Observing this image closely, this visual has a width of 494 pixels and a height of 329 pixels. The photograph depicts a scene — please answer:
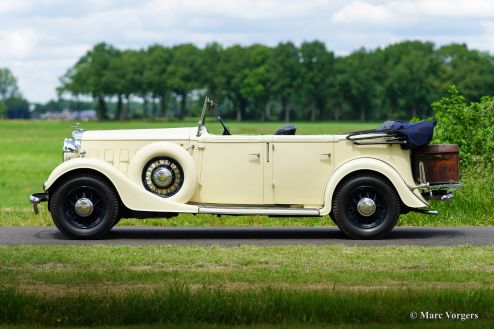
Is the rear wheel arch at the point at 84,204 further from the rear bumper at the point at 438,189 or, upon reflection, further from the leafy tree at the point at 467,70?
the leafy tree at the point at 467,70

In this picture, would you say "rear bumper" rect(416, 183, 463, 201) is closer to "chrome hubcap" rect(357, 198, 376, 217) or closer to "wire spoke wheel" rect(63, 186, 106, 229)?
"chrome hubcap" rect(357, 198, 376, 217)

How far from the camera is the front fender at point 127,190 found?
11.3 meters

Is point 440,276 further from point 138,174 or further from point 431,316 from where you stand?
point 138,174

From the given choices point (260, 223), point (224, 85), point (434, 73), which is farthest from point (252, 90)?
point (260, 223)

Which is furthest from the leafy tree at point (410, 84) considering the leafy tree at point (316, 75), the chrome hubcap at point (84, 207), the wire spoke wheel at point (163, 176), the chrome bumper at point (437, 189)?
the chrome hubcap at point (84, 207)

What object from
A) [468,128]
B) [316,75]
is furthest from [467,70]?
[468,128]

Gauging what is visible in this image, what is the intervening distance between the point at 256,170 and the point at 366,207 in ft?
4.42

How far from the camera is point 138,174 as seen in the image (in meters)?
11.4

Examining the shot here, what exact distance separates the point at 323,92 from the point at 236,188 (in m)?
160

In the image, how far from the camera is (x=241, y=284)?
7.91 m

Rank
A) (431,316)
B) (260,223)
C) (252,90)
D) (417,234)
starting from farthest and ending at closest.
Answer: (252,90)
(260,223)
(417,234)
(431,316)

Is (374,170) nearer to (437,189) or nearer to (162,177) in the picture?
(437,189)

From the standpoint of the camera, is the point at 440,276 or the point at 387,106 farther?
the point at 387,106

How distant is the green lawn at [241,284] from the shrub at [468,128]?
4.95 m
